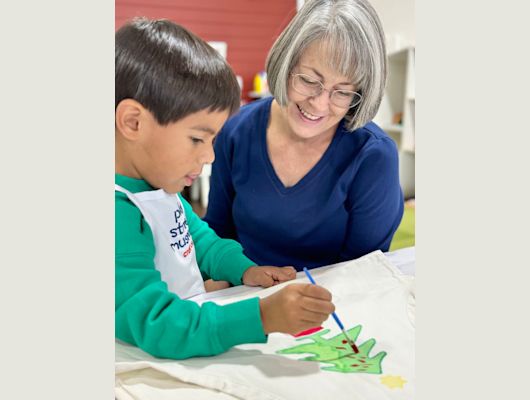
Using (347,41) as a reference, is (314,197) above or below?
below

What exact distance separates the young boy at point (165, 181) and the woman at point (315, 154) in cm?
20

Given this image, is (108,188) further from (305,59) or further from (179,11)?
(179,11)

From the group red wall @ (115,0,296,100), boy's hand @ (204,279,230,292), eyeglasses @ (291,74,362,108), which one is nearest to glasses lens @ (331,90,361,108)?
eyeglasses @ (291,74,362,108)

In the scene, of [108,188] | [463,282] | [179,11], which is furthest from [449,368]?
[179,11]

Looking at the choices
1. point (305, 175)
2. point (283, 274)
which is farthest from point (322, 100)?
point (283, 274)

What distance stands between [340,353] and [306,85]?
342 millimetres

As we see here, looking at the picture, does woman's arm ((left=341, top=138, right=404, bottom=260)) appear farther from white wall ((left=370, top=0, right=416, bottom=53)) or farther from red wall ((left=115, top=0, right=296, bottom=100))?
red wall ((left=115, top=0, right=296, bottom=100))

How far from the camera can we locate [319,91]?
0.71 m

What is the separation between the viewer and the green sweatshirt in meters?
0.48

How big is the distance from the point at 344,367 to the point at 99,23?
1.16 ft

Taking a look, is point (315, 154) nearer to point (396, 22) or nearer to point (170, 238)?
point (396, 22)

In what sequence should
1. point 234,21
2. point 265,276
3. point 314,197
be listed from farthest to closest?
point 234,21 → point 314,197 → point 265,276

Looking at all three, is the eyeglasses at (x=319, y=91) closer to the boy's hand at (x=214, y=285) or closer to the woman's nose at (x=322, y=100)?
the woman's nose at (x=322, y=100)

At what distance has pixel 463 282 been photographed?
1.18 ft
